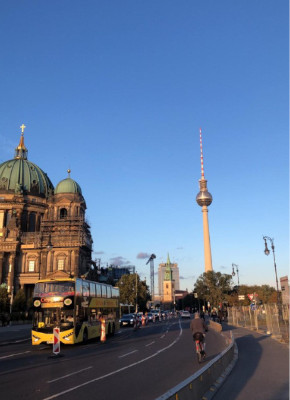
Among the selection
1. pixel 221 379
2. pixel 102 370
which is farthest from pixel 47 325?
pixel 221 379

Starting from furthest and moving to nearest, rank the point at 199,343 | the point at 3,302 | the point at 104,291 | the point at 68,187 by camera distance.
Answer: the point at 68,187 < the point at 3,302 < the point at 104,291 < the point at 199,343

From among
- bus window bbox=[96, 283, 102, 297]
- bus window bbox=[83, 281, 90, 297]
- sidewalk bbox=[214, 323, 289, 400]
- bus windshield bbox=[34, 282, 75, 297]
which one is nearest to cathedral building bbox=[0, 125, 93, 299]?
bus window bbox=[96, 283, 102, 297]

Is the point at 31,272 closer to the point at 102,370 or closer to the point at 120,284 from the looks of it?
the point at 120,284

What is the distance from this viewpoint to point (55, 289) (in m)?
22.7

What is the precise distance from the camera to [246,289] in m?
75.5

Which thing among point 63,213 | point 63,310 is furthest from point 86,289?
point 63,213

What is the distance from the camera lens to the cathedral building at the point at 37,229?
264ft

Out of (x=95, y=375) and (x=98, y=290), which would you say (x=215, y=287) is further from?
(x=95, y=375)

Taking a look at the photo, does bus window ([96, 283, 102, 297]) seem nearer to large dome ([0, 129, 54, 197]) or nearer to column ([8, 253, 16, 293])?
column ([8, 253, 16, 293])

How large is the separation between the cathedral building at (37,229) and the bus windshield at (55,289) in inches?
2081

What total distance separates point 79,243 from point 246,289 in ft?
118

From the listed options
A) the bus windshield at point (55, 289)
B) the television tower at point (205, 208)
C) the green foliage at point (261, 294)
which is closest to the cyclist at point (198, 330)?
the bus windshield at point (55, 289)

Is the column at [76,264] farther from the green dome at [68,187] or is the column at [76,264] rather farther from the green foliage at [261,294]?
the green foliage at [261,294]

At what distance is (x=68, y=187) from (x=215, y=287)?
47201mm
